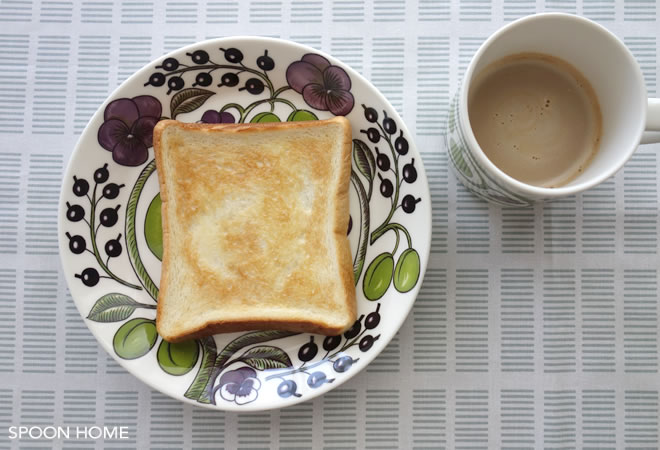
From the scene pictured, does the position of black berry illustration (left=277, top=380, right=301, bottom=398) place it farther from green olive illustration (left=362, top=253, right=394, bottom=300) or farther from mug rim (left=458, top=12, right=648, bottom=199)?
mug rim (left=458, top=12, right=648, bottom=199)

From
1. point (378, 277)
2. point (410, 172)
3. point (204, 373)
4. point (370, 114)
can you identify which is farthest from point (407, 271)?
point (204, 373)

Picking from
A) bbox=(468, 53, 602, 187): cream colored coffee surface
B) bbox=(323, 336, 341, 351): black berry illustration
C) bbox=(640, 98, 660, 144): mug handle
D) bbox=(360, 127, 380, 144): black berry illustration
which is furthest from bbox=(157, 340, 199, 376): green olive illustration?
bbox=(640, 98, 660, 144): mug handle

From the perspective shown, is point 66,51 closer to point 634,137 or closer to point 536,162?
point 536,162

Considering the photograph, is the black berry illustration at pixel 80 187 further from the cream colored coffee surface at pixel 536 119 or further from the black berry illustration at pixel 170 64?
the cream colored coffee surface at pixel 536 119

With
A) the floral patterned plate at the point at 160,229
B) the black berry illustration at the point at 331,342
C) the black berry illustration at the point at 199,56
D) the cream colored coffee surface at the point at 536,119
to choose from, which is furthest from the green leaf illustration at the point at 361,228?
the black berry illustration at the point at 199,56

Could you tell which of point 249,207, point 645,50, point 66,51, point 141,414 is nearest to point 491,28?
point 645,50

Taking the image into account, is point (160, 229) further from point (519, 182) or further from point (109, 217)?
point (519, 182)
